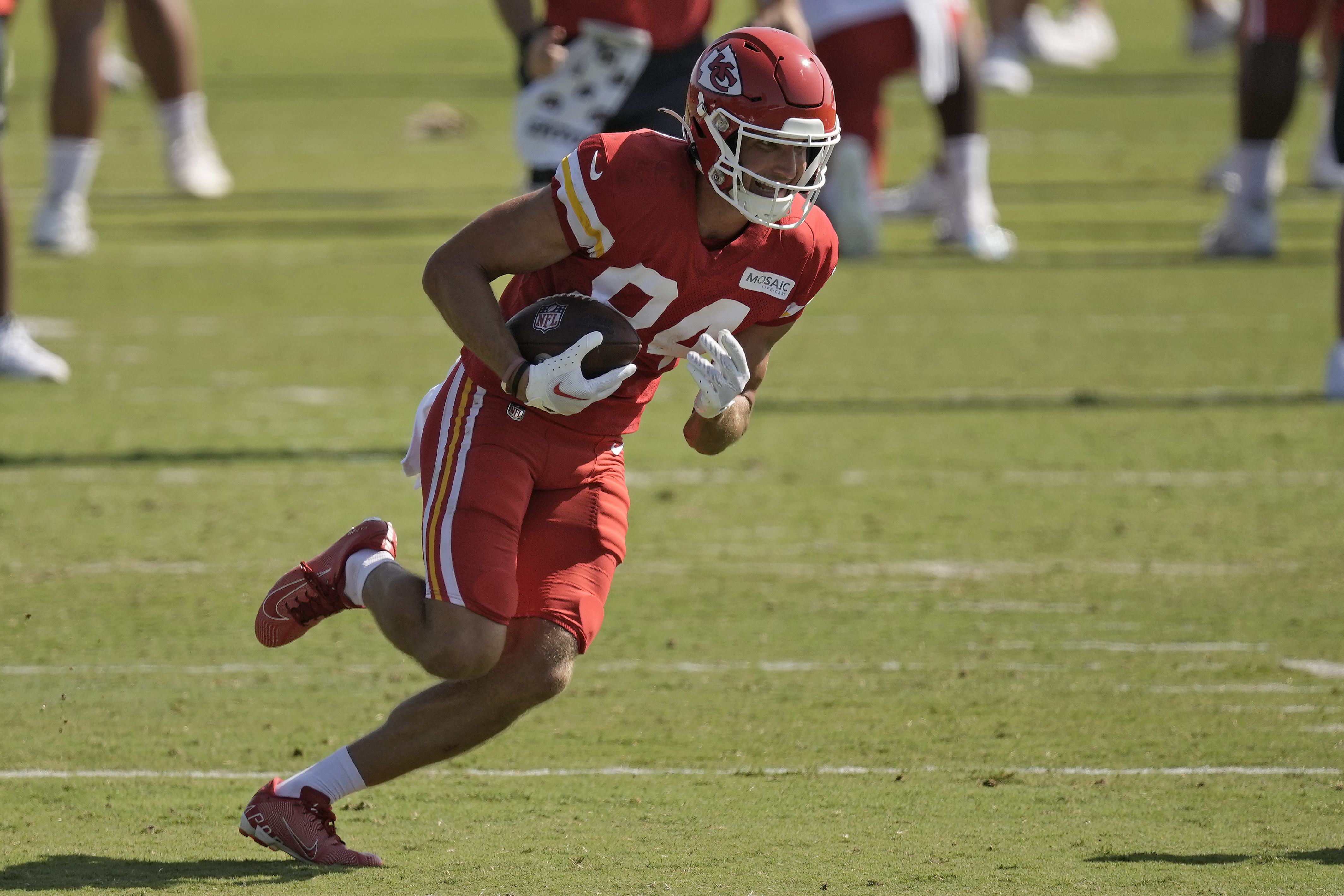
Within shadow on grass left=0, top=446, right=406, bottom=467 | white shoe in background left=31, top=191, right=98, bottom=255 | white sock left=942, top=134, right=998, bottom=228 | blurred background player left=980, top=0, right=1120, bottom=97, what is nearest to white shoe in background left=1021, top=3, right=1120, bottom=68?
blurred background player left=980, top=0, right=1120, bottom=97

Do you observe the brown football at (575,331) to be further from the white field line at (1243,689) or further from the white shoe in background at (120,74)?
the white shoe in background at (120,74)

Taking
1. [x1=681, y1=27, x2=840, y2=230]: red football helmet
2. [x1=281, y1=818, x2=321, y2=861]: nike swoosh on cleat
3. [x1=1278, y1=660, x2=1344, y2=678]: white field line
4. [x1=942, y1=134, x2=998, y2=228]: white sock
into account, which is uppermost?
[x1=681, y1=27, x2=840, y2=230]: red football helmet

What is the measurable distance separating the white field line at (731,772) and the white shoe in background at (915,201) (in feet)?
28.8

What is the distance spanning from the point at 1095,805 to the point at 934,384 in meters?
4.46

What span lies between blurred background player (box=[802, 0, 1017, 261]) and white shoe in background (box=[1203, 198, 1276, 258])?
1260 mm

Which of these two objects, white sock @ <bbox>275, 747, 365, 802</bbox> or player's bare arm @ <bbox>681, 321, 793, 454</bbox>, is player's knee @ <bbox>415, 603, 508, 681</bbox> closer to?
white sock @ <bbox>275, 747, 365, 802</bbox>

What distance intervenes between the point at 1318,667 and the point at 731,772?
168cm

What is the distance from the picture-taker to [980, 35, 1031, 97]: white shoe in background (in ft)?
60.0

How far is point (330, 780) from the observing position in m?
3.93

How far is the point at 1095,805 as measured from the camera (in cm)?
409

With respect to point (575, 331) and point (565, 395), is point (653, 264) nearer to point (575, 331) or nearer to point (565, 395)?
Result: point (575, 331)

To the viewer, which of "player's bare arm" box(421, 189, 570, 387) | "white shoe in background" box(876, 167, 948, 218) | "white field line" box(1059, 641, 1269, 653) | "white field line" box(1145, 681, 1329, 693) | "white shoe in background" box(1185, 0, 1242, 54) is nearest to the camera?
"player's bare arm" box(421, 189, 570, 387)

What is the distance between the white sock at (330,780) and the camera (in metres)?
3.89

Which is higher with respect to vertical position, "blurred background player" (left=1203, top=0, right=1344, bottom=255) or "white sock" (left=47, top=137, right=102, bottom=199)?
"white sock" (left=47, top=137, right=102, bottom=199)
